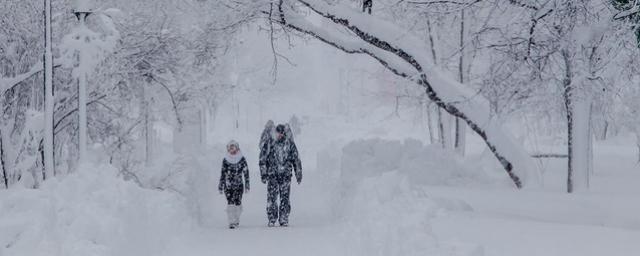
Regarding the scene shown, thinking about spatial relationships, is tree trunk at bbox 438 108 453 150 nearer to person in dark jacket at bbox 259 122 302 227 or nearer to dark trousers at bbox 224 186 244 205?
person in dark jacket at bbox 259 122 302 227

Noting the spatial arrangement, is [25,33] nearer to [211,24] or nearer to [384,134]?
[211,24]

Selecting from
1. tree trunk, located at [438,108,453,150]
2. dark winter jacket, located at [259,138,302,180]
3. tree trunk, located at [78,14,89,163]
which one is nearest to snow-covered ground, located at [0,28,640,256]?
dark winter jacket, located at [259,138,302,180]

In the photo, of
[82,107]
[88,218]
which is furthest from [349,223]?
[82,107]

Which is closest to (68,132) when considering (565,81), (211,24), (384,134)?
(211,24)

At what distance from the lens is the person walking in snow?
13.2m

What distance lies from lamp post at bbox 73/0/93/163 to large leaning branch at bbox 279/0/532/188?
3.85 m

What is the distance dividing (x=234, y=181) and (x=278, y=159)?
0.83 m

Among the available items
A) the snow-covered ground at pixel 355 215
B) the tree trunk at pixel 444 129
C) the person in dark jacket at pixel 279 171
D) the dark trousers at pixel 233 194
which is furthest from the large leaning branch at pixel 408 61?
the tree trunk at pixel 444 129

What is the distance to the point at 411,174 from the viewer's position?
17.1m

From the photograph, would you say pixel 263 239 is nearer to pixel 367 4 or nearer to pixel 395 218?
pixel 395 218

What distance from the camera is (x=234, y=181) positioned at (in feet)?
43.5

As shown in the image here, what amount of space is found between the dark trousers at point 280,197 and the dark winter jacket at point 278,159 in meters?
0.11

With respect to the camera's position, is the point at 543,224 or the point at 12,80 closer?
the point at 543,224

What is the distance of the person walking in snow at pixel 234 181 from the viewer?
13.2 meters
